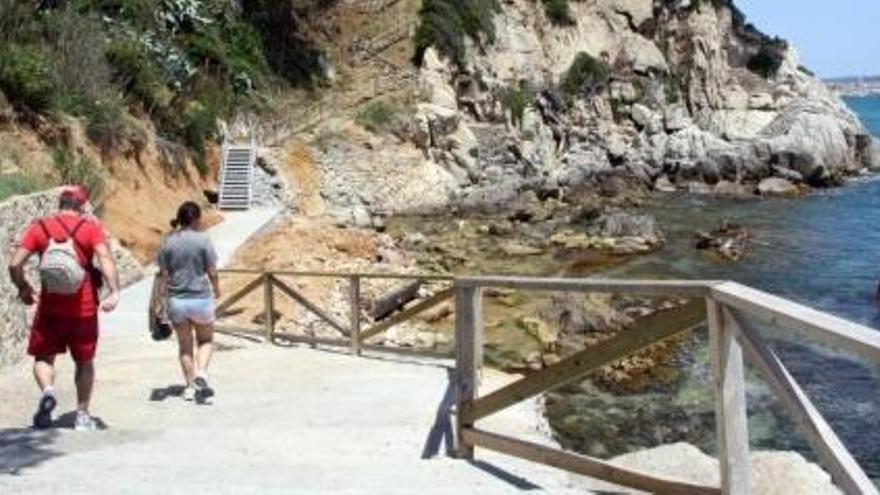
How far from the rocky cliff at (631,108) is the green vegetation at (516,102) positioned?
0.06m

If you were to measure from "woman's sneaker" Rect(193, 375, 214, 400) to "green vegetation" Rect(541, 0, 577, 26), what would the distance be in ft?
152

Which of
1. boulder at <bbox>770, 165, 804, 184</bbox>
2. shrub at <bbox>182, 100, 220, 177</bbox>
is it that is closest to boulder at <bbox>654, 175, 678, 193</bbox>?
boulder at <bbox>770, 165, 804, 184</bbox>

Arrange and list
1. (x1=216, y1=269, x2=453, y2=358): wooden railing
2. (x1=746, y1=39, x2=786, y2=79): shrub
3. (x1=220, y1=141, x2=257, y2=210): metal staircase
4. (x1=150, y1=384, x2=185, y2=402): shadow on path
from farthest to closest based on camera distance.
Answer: (x1=746, y1=39, x2=786, y2=79): shrub < (x1=220, y1=141, x2=257, y2=210): metal staircase < (x1=216, y1=269, x2=453, y2=358): wooden railing < (x1=150, y1=384, x2=185, y2=402): shadow on path

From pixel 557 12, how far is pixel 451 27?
11.0m

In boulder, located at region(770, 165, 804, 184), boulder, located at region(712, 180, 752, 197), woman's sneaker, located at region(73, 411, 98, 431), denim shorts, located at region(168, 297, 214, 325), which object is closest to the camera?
woman's sneaker, located at region(73, 411, 98, 431)

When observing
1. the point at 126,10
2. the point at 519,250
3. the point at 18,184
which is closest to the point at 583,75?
the point at 519,250

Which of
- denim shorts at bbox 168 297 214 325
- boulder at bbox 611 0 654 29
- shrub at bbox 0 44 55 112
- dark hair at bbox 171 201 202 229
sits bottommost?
denim shorts at bbox 168 297 214 325

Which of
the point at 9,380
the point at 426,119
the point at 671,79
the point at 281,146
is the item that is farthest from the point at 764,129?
the point at 9,380

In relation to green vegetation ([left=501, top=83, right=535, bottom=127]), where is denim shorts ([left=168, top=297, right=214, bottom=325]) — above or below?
below

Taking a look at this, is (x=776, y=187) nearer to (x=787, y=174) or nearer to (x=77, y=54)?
(x=787, y=174)

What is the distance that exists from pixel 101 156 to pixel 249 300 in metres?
7.67

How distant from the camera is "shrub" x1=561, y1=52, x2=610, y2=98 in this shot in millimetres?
51438

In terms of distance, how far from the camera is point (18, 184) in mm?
17062

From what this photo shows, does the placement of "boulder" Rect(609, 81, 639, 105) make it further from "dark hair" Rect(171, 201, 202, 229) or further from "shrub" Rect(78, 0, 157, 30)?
"dark hair" Rect(171, 201, 202, 229)
